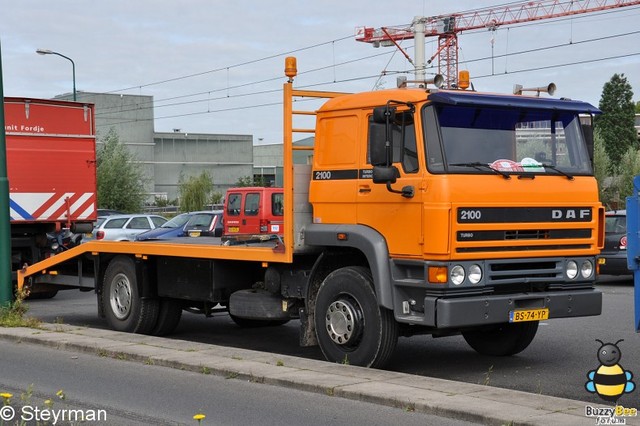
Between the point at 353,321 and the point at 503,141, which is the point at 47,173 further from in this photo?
the point at 503,141

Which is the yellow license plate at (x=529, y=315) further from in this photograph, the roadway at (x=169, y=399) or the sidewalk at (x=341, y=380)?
Result: the roadway at (x=169, y=399)

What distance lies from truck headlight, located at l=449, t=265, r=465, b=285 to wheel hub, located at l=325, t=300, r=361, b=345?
1.19 metres

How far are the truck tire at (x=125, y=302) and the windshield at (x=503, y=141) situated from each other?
5.36 metres

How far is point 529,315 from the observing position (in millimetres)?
9641

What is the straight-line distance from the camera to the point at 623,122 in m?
87.1

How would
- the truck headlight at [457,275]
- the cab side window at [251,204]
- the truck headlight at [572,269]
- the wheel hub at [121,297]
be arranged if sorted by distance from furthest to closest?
the cab side window at [251,204] → the wheel hub at [121,297] → the truck headlight at [572,269] → the truck headlight at [457,275]

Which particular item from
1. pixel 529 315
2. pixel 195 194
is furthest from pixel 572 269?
pixel 195 194

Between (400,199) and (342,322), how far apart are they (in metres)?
1.49

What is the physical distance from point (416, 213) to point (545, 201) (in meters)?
1.40

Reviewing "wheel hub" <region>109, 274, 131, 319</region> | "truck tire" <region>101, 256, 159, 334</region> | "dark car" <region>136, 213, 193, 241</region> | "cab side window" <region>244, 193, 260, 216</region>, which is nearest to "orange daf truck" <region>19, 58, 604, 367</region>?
"truck tire" <region>101, 256, 159, 334</region>

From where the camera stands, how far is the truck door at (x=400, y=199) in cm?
941

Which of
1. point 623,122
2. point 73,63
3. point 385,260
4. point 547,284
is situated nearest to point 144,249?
point 385,260

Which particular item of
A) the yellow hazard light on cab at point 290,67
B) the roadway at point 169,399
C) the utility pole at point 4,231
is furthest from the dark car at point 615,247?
the roadway at point 169,399

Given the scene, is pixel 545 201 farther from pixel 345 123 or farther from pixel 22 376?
pixel 22 376
